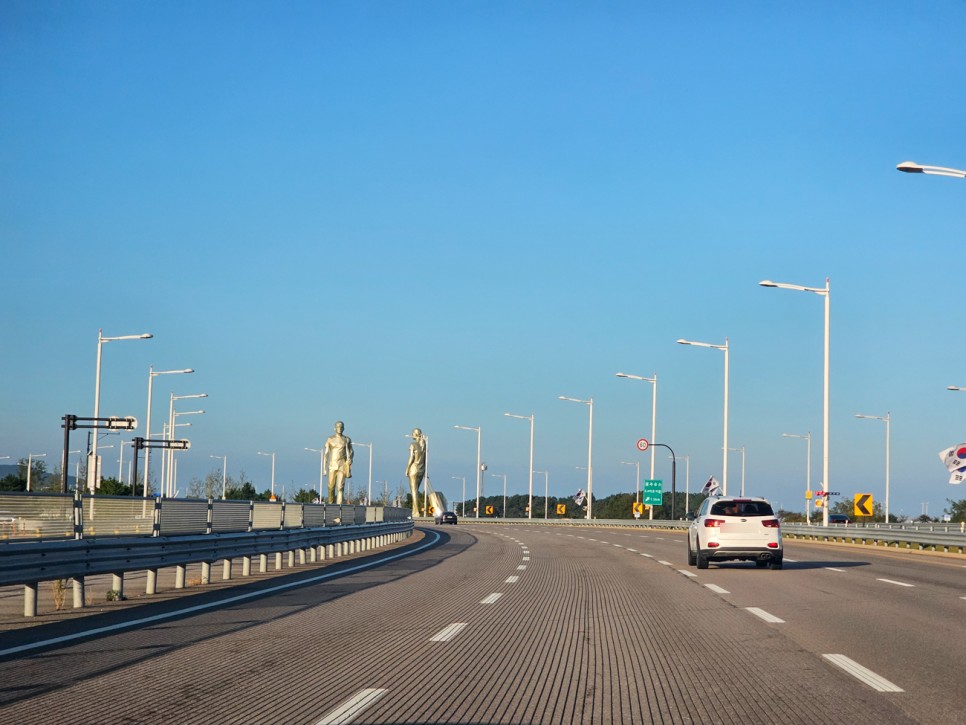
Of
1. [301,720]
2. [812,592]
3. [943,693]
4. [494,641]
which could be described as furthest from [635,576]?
[301,720]

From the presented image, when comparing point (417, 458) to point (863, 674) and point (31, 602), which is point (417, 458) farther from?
point (863, 674)

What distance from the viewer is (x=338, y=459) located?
56.5m

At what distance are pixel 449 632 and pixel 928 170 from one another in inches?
775

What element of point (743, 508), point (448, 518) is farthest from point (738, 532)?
point (448, 518)

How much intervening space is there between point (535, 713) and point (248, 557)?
15.8 m

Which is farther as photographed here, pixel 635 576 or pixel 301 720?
pixel 635 576

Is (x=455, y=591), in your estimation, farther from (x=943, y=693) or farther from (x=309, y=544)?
(x=943, y=693)

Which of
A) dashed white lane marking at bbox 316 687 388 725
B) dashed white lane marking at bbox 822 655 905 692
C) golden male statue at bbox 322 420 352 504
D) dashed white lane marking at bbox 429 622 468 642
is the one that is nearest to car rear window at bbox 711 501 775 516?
dashed white lane marking at bbox 429 622 468 642

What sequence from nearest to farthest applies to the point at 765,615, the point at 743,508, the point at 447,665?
the point at 447,665 < the point at 765,615 < the point at 743,508

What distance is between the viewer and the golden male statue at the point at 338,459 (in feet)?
185

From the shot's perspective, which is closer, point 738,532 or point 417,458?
point 738,532

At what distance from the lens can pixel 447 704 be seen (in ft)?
27.8

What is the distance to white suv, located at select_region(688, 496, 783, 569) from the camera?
26266 millimetres

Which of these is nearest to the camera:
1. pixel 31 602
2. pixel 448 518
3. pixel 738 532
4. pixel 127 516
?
pixel 31 602
